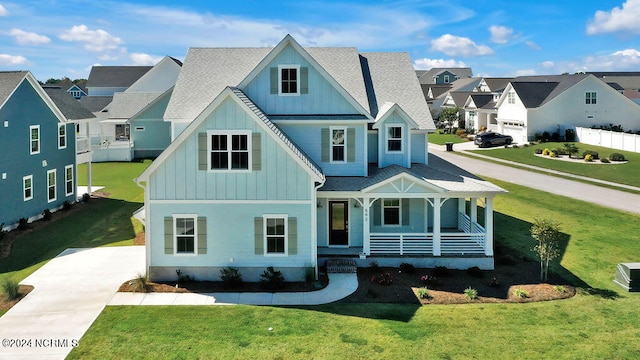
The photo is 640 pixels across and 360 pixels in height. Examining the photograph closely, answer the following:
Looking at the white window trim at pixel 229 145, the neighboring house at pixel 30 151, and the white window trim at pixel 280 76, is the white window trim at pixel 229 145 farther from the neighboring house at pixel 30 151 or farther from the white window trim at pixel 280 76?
the neighboring house at pixel 30 151

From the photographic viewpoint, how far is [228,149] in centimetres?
1894

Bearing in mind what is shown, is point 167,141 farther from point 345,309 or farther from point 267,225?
point 345,309

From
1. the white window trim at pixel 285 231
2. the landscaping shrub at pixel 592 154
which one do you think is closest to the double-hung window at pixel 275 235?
the white window trim at pixel 285 231

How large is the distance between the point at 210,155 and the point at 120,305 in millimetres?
6121

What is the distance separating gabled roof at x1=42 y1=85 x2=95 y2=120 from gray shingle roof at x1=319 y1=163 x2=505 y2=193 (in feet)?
65.0

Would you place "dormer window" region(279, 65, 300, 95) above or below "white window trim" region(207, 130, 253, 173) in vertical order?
above

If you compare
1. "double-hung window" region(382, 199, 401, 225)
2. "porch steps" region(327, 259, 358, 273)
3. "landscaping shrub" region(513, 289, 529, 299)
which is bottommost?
"landscaping shrub" region(513, 289, 529, 299)

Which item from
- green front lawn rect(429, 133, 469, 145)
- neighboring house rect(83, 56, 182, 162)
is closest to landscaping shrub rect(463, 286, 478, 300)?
neighboring house rect(83, 56, 182, 162)

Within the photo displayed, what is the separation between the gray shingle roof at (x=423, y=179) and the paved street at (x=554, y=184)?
2.67 meters

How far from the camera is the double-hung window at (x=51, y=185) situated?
30.1 meters

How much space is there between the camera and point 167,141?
5197 centimetres

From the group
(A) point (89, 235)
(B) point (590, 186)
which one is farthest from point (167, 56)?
(B) point (590, 186)

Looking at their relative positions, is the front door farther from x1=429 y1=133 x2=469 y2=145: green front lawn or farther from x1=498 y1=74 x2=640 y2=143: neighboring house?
x1=429 y1=133 x2=469 y2=145: green front lawn

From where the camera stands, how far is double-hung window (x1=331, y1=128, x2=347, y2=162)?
23391 millimetres
